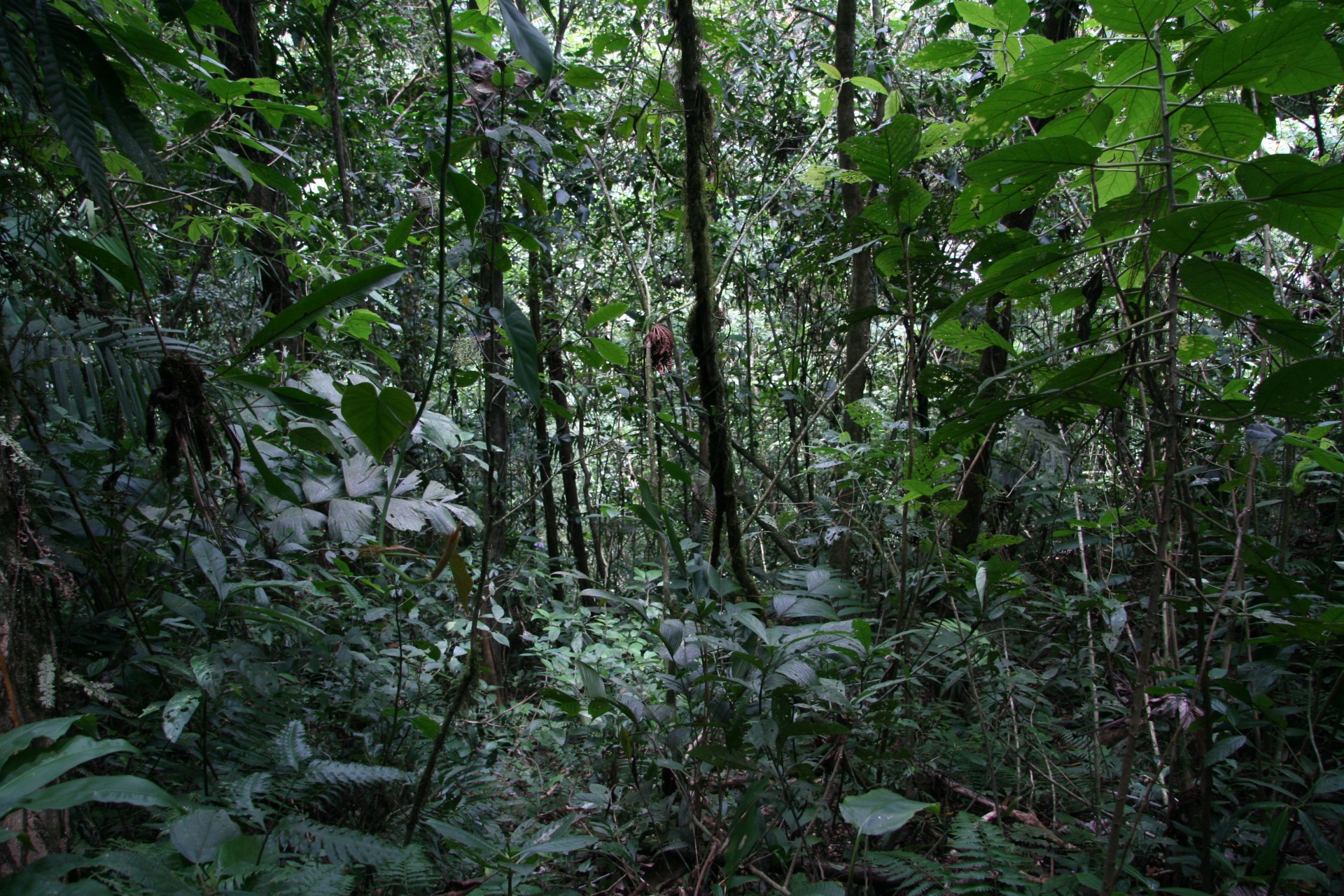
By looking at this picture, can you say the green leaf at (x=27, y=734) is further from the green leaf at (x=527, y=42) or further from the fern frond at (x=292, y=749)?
the green leaf at (x=527, y=42)

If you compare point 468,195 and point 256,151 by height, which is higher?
point 256,151

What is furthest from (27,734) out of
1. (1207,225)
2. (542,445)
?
(542,445)

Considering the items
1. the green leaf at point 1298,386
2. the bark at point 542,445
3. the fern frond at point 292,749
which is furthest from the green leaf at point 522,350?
the bark at point 542,445

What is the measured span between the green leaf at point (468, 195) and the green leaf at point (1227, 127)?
108 centimetres

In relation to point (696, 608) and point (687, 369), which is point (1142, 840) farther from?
point (687, 369)

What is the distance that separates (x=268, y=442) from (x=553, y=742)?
3.91 ft

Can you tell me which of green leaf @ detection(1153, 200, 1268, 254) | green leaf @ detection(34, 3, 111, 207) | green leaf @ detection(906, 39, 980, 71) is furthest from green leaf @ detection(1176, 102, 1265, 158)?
green leaf @ detection(34, 3, 111, 207)

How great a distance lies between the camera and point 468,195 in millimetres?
1053

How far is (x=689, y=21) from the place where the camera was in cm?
137

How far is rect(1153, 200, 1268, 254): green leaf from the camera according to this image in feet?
2.65

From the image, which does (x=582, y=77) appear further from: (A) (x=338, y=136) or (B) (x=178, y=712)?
(A) (x=338, y=136)

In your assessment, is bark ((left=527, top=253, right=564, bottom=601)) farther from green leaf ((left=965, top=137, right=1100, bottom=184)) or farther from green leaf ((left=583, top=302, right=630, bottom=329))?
green leaf ((left=965, top=137, right=1100, bottom=184))

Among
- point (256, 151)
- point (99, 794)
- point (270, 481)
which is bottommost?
point (99, 794)

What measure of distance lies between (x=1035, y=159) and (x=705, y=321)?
714 mm
